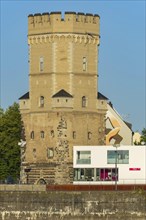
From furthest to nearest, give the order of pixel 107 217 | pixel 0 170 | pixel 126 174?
Answer: 1. pixel 0 170
2. pixel 126 174
3. pixel 107 217

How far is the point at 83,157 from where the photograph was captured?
13138 centimetres

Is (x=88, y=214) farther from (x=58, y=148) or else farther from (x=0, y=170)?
(x=0, y=170)

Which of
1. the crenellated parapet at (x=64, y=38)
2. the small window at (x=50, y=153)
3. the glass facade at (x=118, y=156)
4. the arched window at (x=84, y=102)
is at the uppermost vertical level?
the crenellated parapet at (x=64, y=38)

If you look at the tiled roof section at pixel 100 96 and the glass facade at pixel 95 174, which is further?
the tiled roof section at pixel 100 96

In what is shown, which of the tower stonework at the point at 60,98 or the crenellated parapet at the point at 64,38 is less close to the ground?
the crenellated parapet at the point at 64,38

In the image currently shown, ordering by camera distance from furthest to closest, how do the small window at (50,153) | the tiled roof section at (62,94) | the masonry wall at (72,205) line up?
the tiled roof section at (62,94) → the small window at (50,153) → the masonry wall at (72,205)

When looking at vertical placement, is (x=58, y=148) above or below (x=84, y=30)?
below

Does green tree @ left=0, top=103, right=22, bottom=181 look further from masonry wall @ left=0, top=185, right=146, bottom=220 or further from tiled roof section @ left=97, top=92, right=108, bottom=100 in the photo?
masonry wall @ left=0, top=185, right=146, bottom=220

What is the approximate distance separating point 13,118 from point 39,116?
10339 millimetres

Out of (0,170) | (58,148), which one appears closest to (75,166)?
(58,148)

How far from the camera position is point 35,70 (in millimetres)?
136250

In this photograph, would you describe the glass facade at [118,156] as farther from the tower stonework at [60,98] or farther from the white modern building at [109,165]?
the tower stonework at [60,98]

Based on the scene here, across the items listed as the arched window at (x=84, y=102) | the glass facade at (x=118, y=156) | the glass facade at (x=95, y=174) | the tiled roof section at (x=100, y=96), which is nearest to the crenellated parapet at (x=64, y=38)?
the tiled roof section at (x=100, y=96)

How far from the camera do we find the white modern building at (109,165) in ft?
424
